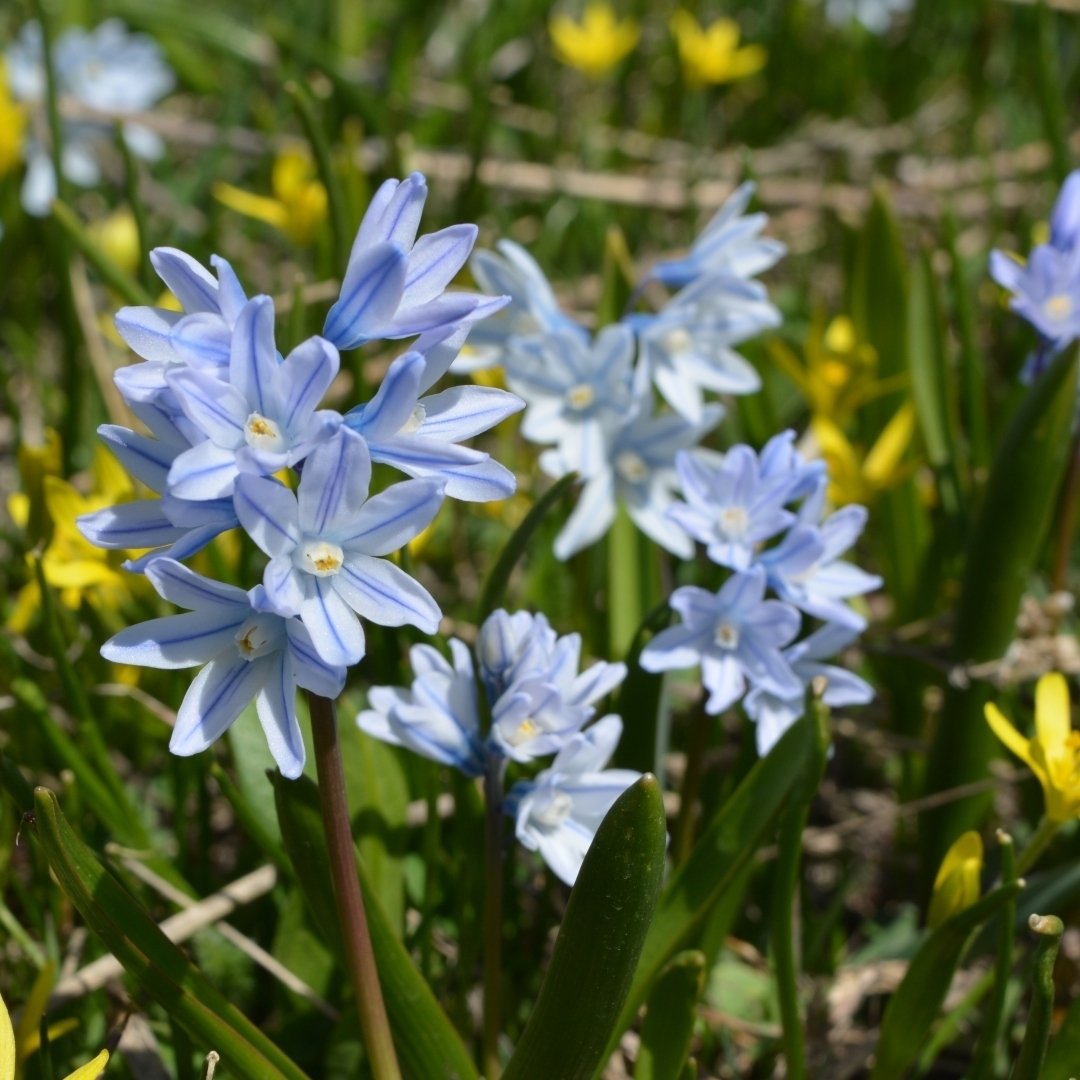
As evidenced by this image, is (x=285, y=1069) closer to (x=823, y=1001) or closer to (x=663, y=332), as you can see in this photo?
(x=823, y=1001)

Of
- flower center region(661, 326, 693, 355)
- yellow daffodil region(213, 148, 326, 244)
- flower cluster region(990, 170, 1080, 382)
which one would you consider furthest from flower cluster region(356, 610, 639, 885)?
yellow daffodil region(213, 148, 326, 244)

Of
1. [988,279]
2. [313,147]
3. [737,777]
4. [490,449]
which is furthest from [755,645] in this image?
[988,279]

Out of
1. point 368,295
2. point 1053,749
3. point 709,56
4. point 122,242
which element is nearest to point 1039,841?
point 1053,749

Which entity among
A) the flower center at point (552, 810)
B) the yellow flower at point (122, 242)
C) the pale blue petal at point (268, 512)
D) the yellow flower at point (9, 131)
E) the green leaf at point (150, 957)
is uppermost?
the yellow flower at point (9, 131)

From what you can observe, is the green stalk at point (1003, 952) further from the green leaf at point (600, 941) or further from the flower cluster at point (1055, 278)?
the flower cluster at point (1055, 278)

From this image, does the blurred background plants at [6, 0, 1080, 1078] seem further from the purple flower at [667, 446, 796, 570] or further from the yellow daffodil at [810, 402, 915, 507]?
the purple flower at [667, 446, 796, 570]

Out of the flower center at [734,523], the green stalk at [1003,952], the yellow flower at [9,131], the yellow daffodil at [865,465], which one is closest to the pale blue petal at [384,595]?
the flower center at [734,523]
